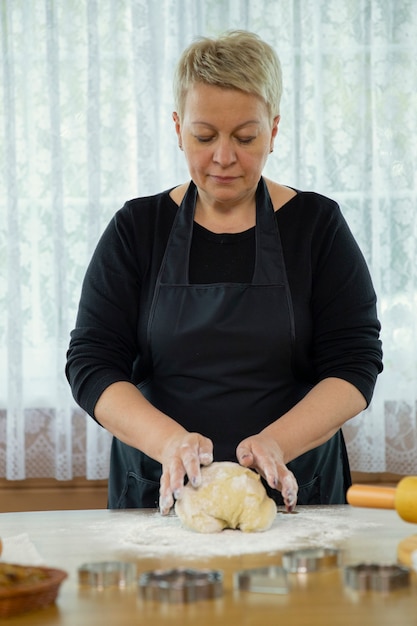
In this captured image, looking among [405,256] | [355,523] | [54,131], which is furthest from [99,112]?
[355,523]

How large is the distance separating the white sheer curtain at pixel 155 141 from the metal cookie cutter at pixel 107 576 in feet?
6.47

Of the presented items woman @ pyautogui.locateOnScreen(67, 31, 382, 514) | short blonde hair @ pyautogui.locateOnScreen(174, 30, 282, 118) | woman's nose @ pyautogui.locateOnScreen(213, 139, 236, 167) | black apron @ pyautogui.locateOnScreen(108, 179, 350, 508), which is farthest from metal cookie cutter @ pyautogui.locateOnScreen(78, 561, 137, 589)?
short blonde hair @ pyautogui.locateOnScreen(174, 30, 282, 118)

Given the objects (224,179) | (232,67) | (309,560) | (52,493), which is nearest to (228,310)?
(224,179)

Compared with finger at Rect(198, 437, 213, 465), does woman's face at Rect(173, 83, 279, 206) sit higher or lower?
higher

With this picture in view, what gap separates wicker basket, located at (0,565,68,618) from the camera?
1.04m

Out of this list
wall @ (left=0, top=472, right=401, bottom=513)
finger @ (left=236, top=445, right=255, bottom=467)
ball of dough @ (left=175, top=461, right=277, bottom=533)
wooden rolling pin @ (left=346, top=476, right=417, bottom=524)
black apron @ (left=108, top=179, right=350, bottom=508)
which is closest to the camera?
wooden rolling pin @ (left=346, top=476, right=417, bottom=524)

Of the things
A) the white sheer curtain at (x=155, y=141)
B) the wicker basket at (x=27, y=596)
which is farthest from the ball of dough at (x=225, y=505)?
the white sheer curtain at (x=155, y=141)

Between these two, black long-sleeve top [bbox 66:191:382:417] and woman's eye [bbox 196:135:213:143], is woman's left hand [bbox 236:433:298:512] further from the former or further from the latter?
woman's eye [bbox 196:135:213:143]

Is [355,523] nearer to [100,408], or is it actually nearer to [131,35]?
[100,408]

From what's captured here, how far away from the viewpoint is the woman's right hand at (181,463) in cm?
157

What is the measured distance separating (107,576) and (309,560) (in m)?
0.27

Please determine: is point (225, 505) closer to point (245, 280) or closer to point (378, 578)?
point (378, 578)

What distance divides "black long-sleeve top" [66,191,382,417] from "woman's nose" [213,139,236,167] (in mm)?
232

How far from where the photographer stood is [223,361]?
1855mm
